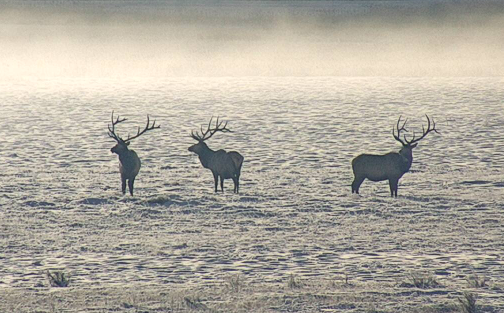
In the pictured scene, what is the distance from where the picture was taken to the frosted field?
10.4 m

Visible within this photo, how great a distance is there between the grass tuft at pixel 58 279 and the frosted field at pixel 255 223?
9 centimetres

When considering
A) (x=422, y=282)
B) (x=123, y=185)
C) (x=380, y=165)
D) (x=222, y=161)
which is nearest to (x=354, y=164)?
(x=380, y=165)

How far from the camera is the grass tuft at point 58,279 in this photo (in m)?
10.7

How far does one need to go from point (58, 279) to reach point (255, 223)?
3.77 meters

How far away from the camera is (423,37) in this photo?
78688 mm

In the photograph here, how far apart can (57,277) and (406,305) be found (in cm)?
377

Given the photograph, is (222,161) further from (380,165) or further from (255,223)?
(380,165)

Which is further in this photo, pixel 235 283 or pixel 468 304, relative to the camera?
pixel 235 283

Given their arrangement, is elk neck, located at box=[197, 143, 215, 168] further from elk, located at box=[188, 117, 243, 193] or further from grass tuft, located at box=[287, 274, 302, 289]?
grass tuft, located at box=[287, 274, 302, 289]

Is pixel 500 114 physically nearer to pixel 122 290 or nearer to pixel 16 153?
pixel 16 153

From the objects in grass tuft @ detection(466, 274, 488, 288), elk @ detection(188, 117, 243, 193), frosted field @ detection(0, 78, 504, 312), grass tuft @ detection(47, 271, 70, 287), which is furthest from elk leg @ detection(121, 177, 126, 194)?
grass tuft @ detection(466, 274, 488, 288)

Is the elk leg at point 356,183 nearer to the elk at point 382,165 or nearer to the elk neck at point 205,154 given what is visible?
the elk at point 382,165

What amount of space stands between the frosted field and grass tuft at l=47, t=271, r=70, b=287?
0.09 meters

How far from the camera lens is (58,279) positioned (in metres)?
10.7
